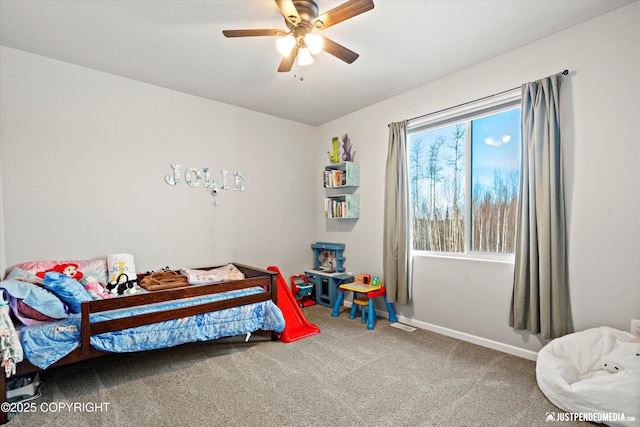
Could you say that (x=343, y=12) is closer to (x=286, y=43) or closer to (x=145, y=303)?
(x=286, y=43)

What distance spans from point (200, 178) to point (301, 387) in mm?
2506

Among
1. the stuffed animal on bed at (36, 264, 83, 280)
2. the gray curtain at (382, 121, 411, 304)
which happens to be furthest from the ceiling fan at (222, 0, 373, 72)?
the stuffed animal on bed at (36, 264, 83, 280)

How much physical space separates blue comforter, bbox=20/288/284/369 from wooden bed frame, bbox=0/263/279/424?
4cm

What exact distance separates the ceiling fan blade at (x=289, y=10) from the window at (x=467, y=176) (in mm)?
1871

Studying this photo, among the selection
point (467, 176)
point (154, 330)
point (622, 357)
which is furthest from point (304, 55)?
point (622, 357)

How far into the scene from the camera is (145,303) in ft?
7.84

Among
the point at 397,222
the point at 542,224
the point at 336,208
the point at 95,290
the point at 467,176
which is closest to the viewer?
the point at 542,224

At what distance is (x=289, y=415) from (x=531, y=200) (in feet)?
7.70

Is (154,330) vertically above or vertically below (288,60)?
below

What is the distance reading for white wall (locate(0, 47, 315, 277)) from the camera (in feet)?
8.68

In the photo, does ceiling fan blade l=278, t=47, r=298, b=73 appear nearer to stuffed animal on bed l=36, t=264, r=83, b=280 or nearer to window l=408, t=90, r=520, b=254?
window l=408, t=90, r=520, b=254

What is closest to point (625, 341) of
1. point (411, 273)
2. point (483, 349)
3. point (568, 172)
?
point (483, 349)

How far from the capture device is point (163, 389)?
212 cm

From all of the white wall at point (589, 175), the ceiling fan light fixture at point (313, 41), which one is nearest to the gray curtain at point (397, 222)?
the white wall at point (589, 175)
